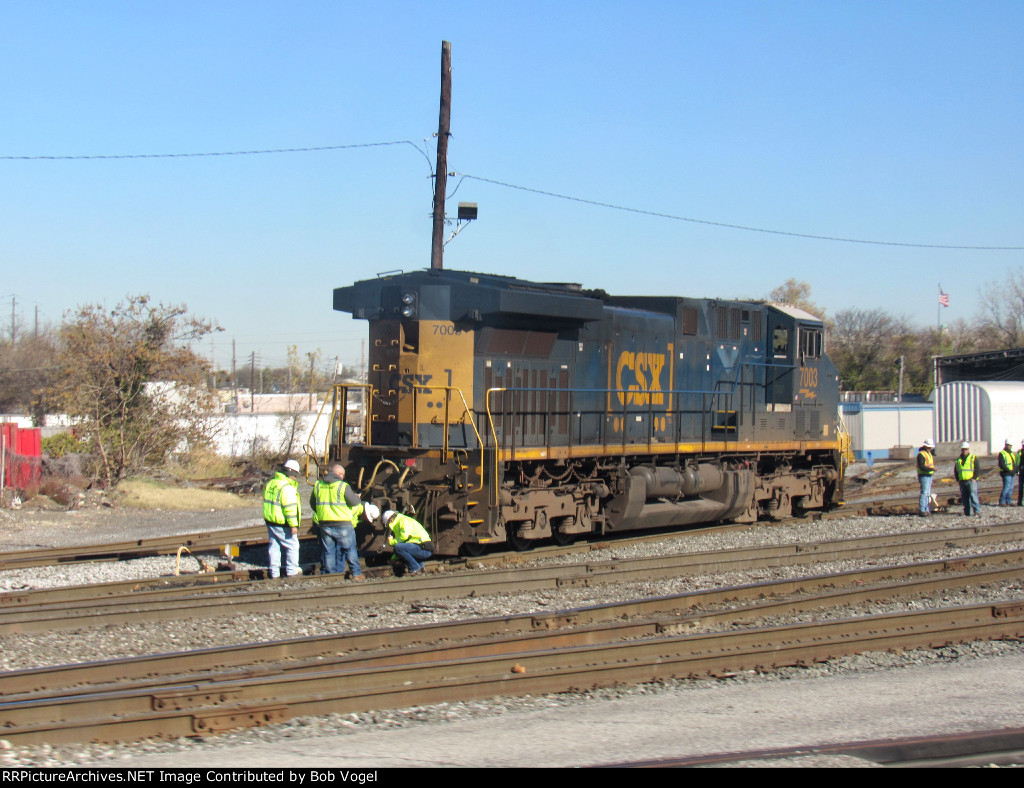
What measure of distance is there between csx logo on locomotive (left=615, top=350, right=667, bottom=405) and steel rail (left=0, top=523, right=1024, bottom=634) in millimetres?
2977

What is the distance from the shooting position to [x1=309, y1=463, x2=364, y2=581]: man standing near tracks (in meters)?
10.4

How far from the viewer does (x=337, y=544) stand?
34.6ft

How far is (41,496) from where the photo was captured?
1928cm

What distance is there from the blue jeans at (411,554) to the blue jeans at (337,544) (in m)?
0.48

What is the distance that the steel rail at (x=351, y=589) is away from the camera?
310 inches

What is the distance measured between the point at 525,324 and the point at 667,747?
7.73 metres

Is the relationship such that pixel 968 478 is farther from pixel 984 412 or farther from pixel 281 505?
pixel 984 412

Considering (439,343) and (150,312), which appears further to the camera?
(150,312)

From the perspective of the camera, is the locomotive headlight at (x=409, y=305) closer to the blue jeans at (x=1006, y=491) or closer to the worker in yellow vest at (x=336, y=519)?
the worker in yellow vest at (x=336, y=519)

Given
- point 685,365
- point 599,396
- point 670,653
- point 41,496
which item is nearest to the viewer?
point 670,653

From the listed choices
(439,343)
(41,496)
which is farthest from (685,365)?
(41,496)
